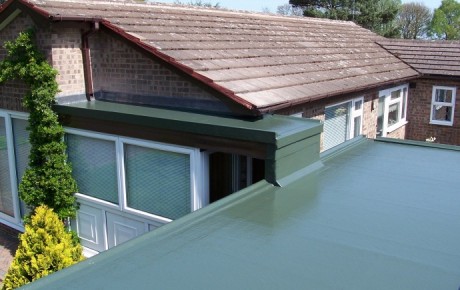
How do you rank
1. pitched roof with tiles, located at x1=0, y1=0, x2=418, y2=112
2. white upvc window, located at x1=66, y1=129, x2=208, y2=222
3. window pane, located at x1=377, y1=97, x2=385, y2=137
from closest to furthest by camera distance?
white upvc window, located at x1=66, y1=129, x2=208, y2=222 → pitched roof with tiles, located at x1=0, y1=0, x2=418, y2=112 → window pane, located at x1=377, y1=97, x2=385, y2=137

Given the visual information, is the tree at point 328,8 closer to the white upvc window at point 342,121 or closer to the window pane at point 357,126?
the window pane at point 357,126

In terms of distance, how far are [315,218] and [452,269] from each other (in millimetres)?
1399

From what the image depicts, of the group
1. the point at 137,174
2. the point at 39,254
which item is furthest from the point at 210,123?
the point at 39,254

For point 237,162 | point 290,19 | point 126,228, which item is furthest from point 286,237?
point 290,19

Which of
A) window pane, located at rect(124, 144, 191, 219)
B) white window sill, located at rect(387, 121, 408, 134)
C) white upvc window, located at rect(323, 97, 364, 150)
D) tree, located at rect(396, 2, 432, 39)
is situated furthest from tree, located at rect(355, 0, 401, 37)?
window pane, located at rect(124, 144, 191, 219)

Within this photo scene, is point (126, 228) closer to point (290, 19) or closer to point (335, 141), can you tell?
point (335, 141)

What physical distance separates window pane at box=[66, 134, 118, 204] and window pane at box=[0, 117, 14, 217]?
1.97 m

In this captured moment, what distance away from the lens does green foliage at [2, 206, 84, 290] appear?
21.8ft

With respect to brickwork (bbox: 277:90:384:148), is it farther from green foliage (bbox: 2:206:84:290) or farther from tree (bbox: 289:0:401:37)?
tree (bbox: 289:0:401:37)

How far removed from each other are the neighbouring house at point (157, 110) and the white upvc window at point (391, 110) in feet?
11.6

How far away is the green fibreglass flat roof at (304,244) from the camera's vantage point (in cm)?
355

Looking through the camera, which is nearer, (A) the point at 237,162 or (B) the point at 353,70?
(A) the point at 237,162

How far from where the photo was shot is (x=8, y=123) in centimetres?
877

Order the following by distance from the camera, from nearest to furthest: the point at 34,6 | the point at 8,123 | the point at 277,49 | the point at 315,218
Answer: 1. the point at 315,218
2. the point at 34,6
3. the point at 8,123
4. the point at 277,49
